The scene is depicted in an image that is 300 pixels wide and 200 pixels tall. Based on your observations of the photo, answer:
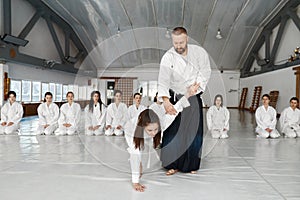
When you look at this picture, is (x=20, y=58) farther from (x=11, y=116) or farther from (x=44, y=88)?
(x=11, y=116)

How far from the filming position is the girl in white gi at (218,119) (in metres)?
5.41

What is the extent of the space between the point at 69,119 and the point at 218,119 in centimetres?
314

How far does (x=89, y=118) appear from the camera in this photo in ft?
18.8

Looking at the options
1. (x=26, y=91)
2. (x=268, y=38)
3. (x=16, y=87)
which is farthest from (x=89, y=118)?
(x=268, y=38)

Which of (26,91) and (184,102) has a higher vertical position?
(26,91)

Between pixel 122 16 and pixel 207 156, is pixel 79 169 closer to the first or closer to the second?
pixel 207 156

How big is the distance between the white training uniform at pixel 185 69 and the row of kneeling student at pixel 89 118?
9.61ft

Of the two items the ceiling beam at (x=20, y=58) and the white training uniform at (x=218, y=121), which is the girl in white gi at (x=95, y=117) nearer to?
the white training uniform at (x=218, y=121)

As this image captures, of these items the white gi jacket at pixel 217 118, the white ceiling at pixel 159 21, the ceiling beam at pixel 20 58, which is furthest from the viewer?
the white ceiling at pixel 159 21

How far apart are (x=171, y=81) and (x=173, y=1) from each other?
273 inches

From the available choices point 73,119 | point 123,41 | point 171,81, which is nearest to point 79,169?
point 171,81

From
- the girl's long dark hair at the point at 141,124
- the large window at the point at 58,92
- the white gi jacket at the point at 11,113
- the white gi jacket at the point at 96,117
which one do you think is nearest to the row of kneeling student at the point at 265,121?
the white gi jacket at the point at 96,117

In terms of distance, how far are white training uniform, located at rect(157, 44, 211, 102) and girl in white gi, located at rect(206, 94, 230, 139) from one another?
2917 millimetres

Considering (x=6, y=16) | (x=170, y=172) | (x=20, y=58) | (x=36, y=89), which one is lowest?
(x=170, y=172)
